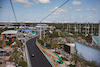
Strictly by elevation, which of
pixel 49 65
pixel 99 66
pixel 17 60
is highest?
pixel 99 66

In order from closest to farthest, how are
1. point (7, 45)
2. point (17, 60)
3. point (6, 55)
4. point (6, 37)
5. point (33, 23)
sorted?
point (17, 60)
point (6, 55)
point (7, 45)
point (6, 37)
point (33, 23)

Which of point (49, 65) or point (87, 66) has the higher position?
point (87, 66)

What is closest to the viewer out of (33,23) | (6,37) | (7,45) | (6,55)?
(6,55)

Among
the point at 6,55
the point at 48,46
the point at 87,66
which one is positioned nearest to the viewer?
the point at 87,66

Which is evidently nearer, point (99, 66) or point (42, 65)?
point (99, 66)

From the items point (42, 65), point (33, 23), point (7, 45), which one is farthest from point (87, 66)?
point (33, 23)

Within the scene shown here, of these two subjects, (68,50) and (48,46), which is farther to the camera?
(48,46)

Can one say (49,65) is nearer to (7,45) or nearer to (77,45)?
(77,45)

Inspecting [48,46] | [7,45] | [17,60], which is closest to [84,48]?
[17,60]

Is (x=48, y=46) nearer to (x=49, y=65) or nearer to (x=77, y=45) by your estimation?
(x=77, y=45)
